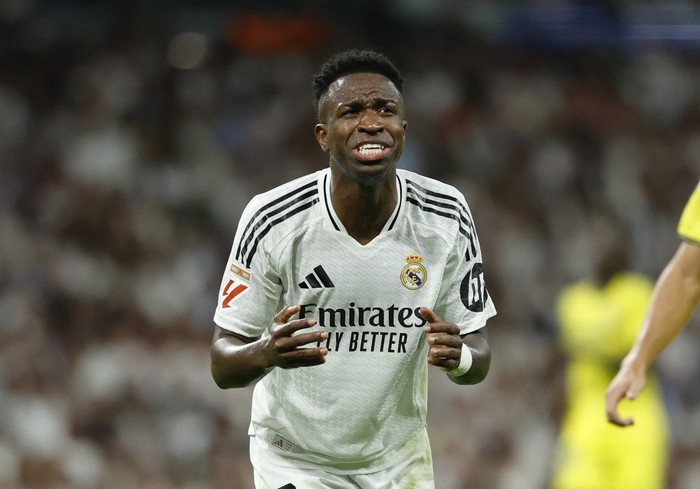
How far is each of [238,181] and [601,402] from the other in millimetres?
4663

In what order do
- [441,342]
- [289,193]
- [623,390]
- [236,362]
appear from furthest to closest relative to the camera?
[623,390] < [289,193] < [236,362] < [441,342]

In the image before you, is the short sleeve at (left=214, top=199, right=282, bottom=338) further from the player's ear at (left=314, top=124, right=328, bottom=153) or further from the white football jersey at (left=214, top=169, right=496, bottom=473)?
the player's ear at (left=314, top=124, right=328, bottom=153)

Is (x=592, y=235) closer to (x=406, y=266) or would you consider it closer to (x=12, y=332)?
(x=12, y=332)

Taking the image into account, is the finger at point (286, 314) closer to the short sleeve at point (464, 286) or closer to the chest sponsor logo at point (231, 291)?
the chest sponsor logo at point (231, 291)

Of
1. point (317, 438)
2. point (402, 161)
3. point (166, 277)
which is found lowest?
point (317, 438)

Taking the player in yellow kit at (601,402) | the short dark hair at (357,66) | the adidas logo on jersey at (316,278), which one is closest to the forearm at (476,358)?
the adidas logo on jersey at (316,278)

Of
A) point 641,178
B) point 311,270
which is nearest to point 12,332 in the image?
point 641,178

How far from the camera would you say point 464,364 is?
396cm

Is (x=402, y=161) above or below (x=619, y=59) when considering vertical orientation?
below

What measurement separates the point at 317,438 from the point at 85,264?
6513mm

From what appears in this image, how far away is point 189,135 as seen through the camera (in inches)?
447

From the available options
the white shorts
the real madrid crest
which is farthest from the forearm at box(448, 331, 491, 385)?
the white shorts

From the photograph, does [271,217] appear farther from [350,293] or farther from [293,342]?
[293,342]

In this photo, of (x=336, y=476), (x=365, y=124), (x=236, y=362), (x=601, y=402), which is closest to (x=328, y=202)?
(x=365, y=124)
